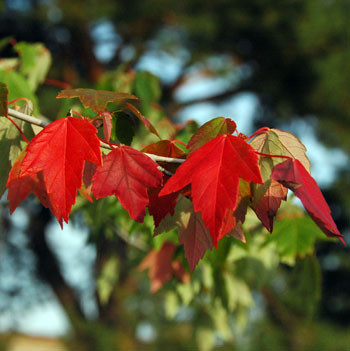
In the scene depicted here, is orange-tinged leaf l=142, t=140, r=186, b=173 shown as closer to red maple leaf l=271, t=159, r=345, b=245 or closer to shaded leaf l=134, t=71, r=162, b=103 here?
red maple leaf l=271, t=159, r=345, b=245

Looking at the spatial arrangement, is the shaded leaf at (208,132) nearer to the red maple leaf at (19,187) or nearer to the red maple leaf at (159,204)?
the red maple leaf at (159,204)

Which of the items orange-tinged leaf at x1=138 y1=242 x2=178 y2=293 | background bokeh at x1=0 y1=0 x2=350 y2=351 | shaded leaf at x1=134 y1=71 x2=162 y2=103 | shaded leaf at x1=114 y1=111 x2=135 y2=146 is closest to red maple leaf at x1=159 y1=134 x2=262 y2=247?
shaded leaf at x1=114 y1=111 x2=135 y2=146

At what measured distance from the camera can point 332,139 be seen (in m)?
3.89

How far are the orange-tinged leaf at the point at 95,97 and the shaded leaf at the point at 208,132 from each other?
6 cm

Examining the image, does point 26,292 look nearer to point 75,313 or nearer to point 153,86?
point 75,313

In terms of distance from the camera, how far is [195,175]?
0.36m

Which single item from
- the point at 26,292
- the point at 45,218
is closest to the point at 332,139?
the point at 45,218

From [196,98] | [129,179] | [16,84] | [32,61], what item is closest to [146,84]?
[32,61]

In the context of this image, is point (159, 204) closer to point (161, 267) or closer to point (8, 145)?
point (8, 145)

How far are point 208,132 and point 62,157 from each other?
0.13 metres

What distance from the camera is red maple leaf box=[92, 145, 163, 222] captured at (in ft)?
1.25

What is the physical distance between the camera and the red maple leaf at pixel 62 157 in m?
0.36

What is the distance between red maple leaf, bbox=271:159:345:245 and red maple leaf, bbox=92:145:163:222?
10 cm

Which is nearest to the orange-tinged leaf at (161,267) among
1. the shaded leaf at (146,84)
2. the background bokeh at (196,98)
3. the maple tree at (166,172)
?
the shaded leaf at (146,84)
